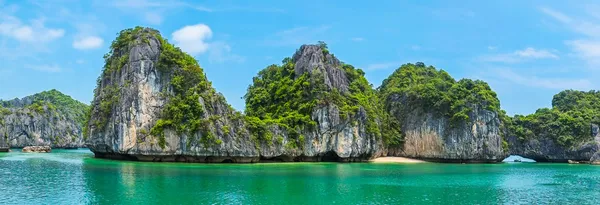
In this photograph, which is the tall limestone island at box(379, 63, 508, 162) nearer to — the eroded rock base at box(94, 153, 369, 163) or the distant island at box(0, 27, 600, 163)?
the distant island at box(0, 27, 600, 163)

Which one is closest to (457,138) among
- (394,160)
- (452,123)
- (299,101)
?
(452,123)

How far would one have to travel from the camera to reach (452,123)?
5397 cm

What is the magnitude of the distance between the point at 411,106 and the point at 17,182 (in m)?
43.4

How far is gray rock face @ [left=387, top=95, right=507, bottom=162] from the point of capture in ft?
176

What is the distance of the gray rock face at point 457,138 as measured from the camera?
53719 mm

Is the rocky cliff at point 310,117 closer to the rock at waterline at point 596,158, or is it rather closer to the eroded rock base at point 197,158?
the eroded rock base at point 197,158

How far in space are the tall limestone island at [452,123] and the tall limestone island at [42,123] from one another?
59.0m

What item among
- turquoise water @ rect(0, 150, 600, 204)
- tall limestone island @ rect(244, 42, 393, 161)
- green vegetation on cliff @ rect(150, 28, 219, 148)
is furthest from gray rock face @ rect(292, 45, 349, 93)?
turquoise water @ rect(0, 150, 600, 204)

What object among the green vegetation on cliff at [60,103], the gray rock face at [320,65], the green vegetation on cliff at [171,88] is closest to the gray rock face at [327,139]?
the gray rock face at [320,65]

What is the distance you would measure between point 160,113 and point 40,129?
54.1 m

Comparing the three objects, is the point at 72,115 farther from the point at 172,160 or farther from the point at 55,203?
the point at 55,203

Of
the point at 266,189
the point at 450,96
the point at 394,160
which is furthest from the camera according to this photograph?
the point at 450,96

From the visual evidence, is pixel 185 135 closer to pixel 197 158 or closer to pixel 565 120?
pixel 197 158

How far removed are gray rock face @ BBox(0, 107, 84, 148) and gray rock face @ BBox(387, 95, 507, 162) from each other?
207 ft
